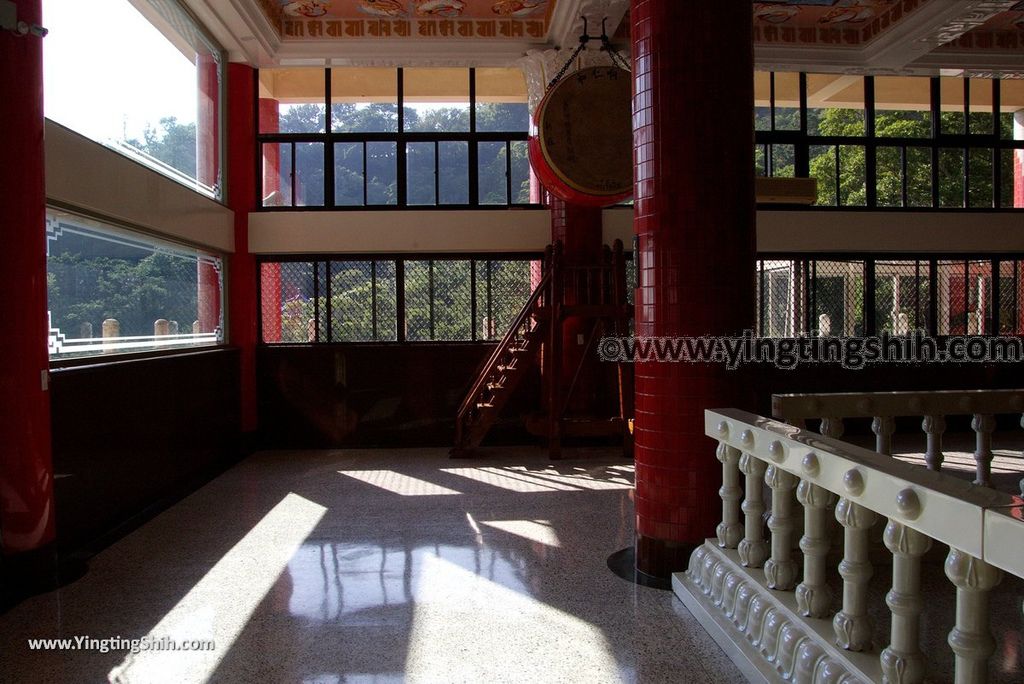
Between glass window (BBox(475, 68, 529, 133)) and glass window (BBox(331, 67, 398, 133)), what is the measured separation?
965mm

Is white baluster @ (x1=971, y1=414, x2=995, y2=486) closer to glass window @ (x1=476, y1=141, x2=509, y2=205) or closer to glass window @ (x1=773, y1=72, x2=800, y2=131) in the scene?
glass window @ (x1=476, y1=141, x2=509, y2=205)

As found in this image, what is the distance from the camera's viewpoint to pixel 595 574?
3.91 meters

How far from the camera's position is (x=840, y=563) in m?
2.37

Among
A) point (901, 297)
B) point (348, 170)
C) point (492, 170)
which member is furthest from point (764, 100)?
point (348, 170)

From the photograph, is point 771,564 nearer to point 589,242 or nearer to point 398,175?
point 589,242

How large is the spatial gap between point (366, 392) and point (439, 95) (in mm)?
3454

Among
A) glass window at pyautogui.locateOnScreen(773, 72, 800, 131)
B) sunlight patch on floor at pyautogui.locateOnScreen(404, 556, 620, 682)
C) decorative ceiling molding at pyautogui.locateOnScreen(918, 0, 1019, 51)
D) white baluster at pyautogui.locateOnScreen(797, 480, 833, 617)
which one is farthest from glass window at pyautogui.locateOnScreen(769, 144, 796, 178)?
white baluster at pyautogui.locateOnScreen(797, 480, 833, 617)

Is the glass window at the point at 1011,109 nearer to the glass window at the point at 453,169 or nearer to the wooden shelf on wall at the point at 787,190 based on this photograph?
the wooden shelf on wall at the point at 787,190

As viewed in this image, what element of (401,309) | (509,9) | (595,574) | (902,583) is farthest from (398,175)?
(902,583)

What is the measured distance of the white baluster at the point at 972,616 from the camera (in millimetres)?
1643

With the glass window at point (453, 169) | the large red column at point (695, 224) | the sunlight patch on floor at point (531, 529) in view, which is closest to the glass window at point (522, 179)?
the glass window at point (453, 169)

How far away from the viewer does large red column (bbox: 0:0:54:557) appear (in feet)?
12.0

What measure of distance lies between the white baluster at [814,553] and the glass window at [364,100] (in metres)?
6.83

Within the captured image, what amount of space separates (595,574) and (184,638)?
2.02 m
